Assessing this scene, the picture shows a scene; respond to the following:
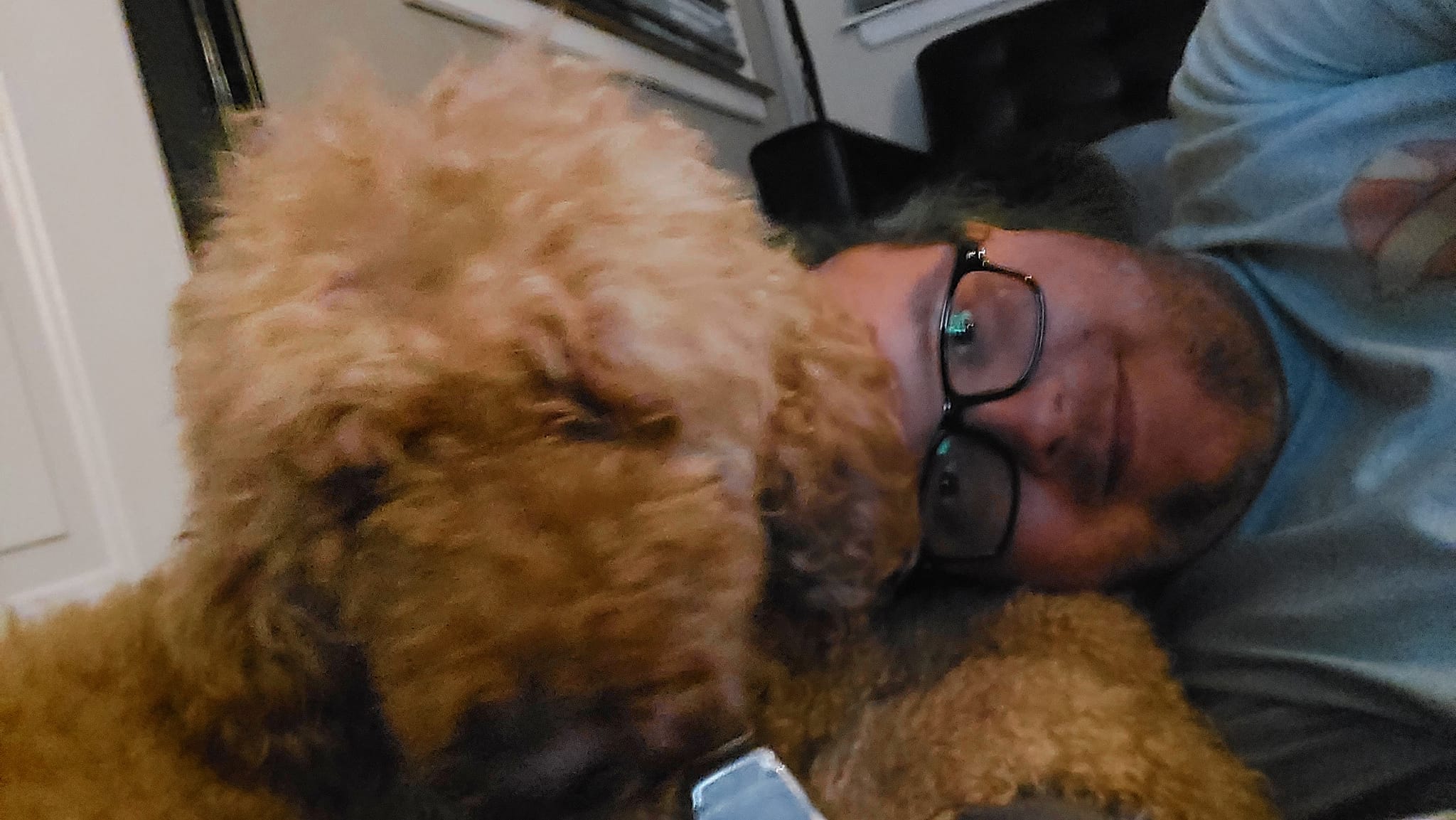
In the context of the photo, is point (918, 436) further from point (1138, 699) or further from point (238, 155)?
A: point (238, 155)

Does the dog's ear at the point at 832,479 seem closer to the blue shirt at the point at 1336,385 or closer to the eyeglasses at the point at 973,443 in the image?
the eyeglasses at the point at 973,443

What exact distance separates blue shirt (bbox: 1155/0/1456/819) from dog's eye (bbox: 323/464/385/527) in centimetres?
54

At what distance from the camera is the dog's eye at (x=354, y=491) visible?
1.27ft

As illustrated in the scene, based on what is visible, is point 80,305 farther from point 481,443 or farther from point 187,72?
point 481,443

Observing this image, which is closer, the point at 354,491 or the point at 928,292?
the point at 354,491

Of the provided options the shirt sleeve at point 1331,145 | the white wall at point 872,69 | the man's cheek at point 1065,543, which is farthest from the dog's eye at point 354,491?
the white wall at point 872,69

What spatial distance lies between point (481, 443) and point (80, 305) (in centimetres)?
73

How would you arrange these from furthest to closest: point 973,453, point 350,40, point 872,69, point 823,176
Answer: point 872,69
point 823,176
point 350,40
point 973,453

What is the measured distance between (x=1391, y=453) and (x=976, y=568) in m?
0.31

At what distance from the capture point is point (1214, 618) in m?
0.72

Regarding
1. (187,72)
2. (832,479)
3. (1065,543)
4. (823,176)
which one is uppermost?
(187,72)

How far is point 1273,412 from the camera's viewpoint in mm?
797

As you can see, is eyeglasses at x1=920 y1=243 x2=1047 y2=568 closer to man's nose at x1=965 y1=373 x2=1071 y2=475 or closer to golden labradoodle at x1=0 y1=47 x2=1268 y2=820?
man's nose at x1=965 y1=373 x2=1071 y2=475

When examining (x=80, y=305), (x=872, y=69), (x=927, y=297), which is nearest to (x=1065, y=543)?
(x=927, y=297)
